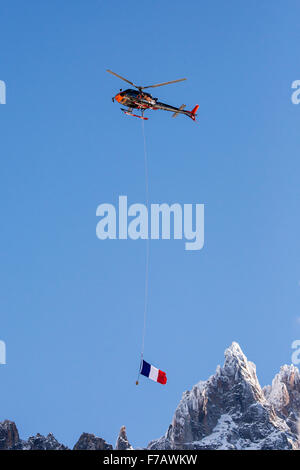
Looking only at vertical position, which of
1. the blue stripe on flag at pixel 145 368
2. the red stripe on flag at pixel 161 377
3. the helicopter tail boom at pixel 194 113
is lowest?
the red stripe on flag at pixel 161 377

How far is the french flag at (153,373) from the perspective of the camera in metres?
102

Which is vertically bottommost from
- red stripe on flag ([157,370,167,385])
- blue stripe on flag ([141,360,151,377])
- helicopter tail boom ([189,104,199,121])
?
red stripe on flag ([157,370,167,385])

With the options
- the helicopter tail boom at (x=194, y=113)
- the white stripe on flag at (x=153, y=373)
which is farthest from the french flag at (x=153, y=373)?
the helicopter tail boom at (x=194, y=113)

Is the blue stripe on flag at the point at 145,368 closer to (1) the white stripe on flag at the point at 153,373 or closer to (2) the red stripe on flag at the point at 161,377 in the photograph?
(1) the white stripe on flag at the point at 153,373

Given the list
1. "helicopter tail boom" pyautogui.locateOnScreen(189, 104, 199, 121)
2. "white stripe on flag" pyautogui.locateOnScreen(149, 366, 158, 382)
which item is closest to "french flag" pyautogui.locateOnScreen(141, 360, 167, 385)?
"white stripe on flag" pyautogui.locateOnScreen(149, 366, 158, 382)

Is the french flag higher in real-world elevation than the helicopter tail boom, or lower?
lower

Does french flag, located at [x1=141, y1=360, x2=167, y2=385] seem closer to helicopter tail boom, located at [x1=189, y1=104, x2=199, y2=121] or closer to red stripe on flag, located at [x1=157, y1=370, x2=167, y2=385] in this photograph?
red stripe on flag, located at [x1=157, y1=370, x2=167, y2=385]

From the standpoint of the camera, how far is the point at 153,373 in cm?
10250

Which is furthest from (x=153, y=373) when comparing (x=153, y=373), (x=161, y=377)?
(x=161, y=377)

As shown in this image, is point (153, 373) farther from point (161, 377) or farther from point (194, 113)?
point (194, 113)

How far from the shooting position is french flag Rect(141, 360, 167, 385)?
101688mm
